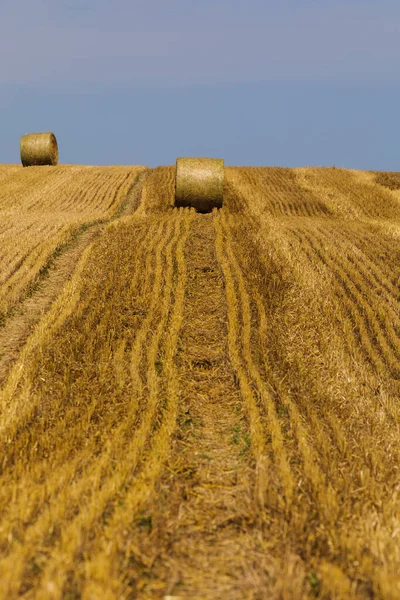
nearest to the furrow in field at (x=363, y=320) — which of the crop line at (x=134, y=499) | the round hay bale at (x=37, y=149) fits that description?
the crop line at (x=134, y=499)

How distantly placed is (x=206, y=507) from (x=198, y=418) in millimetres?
1726

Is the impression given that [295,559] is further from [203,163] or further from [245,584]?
[203,163]

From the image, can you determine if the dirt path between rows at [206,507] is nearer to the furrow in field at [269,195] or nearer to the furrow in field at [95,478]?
the furrow in field at [95,478]

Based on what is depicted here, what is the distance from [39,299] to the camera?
9695mm

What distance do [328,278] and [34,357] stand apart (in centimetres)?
666

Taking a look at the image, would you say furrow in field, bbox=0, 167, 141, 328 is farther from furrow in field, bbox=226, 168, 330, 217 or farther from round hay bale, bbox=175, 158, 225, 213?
furrow in field, bbox=226, 168, 330, 217

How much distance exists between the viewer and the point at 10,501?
404 centimetres

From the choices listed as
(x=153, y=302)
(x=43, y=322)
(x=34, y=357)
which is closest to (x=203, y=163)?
(x=153, y=302)

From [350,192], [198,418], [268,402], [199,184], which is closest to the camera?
[198,418]

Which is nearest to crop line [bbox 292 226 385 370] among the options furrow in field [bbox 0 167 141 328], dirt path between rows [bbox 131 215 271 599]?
dirt path between rows [bbox 131 215 271 599]

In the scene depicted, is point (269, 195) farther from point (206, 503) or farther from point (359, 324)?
point (206, 503)

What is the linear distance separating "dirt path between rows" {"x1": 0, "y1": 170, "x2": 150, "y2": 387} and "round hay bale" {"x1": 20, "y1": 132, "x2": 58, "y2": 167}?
17725 millimetres

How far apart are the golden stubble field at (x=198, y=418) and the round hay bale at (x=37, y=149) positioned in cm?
1942

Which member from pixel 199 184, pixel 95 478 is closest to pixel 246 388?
pixel 95 478
